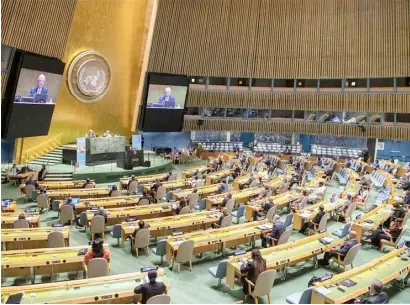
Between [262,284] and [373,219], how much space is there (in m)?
5.86

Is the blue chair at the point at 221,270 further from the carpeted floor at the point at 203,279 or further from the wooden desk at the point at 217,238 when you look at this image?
the wooden desk at the point at 217,238

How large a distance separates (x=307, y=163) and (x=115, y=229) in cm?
1470

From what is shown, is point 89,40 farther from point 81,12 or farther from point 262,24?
point 262,24

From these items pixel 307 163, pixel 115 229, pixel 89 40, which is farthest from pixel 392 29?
pixel 115 229

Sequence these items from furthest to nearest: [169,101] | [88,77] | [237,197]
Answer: [169,101], [88,77], [237,197]

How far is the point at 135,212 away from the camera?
10992 millimetres

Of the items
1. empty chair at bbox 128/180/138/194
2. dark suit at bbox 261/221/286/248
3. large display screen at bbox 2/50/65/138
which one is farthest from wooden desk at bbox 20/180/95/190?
dark suit at bbox 261/221/286/248

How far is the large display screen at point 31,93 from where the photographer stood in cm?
1521

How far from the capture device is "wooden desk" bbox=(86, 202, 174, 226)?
10.6 m

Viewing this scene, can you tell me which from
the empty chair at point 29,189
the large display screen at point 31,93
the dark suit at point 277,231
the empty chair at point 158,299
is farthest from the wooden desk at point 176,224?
the large display screen at point 31,93

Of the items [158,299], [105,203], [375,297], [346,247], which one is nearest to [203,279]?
[158,299]

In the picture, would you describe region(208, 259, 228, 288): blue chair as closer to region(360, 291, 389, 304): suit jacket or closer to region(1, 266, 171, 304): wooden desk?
region(1, 266, 171, 304): wooden desk

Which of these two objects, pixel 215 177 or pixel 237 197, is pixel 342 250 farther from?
pixel 215 177

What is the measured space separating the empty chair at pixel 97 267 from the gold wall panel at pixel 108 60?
14.6 metres
